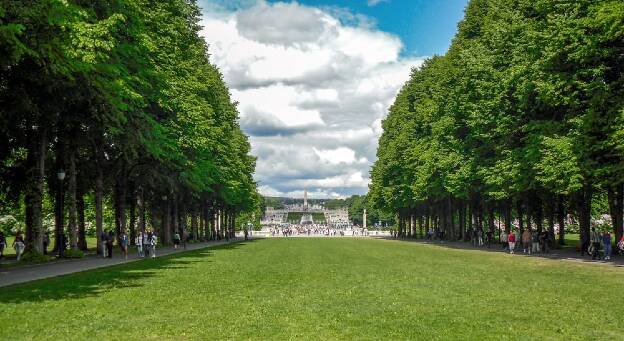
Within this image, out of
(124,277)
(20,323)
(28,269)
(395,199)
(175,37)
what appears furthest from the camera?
(395,199)

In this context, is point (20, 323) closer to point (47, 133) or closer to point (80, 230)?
point (47, 133)

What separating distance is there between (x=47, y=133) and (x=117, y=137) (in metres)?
4.37

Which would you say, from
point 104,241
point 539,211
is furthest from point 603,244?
point 104,241

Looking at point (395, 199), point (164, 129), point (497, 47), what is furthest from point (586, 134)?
point (395, 199)

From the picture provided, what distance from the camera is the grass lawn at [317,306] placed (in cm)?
1363

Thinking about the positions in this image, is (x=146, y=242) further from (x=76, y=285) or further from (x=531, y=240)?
(x=531, y=240)

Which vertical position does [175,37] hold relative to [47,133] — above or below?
above

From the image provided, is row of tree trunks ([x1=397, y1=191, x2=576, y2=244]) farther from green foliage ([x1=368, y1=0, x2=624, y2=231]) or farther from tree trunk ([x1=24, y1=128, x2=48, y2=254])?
tree trunk ([x1=24, y1=128, x2=48, y2=254])

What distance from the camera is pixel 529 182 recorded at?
45625mm

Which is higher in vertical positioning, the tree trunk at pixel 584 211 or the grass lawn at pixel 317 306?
the tree trunk at pixel 584 211

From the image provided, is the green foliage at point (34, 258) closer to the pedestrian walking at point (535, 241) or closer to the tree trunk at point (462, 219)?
the pedestrian walking at point (535, 241)

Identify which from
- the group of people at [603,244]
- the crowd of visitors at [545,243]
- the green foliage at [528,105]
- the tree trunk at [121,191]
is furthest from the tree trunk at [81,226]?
the group of people at [603,244]

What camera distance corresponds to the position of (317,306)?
57.9ft

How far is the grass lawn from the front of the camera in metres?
13.6
